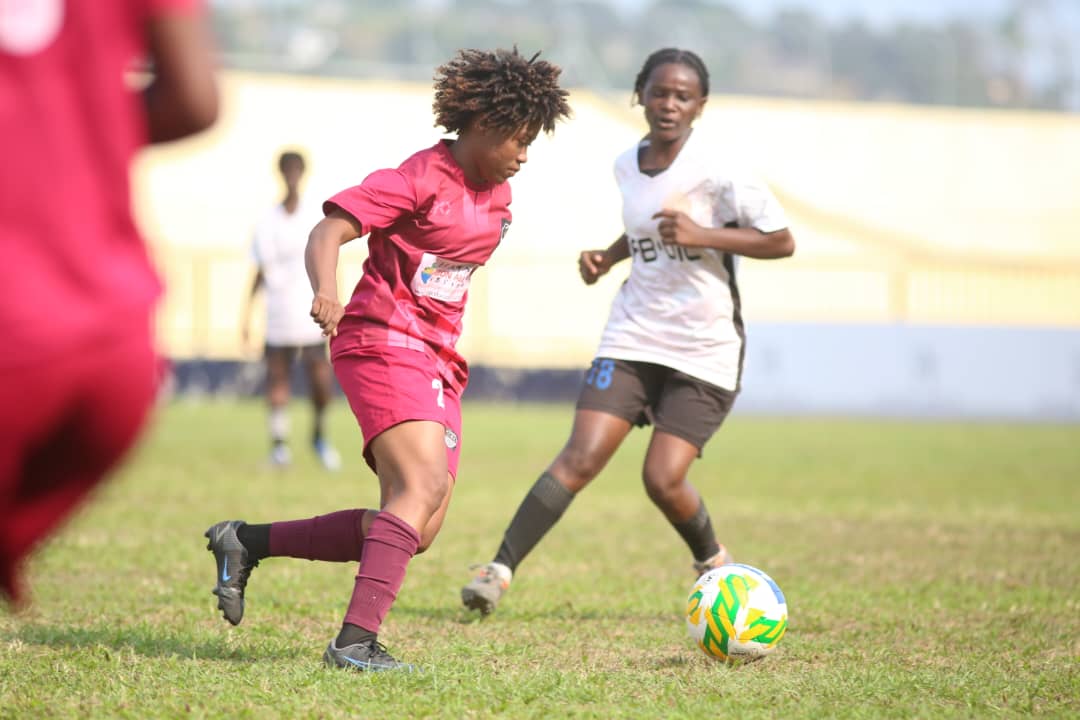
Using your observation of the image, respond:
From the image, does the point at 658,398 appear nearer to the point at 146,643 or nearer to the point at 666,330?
the point at 666,330

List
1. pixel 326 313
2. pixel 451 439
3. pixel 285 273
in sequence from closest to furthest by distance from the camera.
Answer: pixel 326 313 → pixel 451 439 → pixel 285 273

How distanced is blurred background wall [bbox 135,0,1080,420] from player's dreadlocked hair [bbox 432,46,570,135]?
1935 cm

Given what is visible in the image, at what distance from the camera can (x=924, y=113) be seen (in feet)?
122

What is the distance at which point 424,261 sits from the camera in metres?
4.79

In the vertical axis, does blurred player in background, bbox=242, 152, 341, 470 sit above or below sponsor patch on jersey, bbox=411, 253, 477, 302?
below

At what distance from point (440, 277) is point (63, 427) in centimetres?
245

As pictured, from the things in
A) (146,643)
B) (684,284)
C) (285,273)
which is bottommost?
(285,273)

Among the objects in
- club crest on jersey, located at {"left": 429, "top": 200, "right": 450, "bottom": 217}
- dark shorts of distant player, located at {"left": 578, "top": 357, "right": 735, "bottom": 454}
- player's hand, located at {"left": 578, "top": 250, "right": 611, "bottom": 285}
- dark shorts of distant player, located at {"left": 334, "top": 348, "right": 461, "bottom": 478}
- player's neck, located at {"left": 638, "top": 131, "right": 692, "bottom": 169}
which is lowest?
Answer: dark shorts of distant player, located at {"left": 578, "top": 357, "right": 735, "bottom": 454}

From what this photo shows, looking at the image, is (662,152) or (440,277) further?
(662,152)

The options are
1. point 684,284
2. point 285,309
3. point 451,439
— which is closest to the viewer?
point 451,439

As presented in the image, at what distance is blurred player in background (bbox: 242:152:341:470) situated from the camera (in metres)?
12.5

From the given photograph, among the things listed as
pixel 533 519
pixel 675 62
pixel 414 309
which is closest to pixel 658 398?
pixel 533 519

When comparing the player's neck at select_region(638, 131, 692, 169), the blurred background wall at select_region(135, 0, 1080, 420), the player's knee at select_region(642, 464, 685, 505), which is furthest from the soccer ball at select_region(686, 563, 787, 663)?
the blurred background wall at select_region(135, 0, 1080, 420)

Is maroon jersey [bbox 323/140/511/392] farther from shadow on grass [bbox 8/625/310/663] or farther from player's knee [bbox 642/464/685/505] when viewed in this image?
player's knee [bbox 642/464/685/505]
